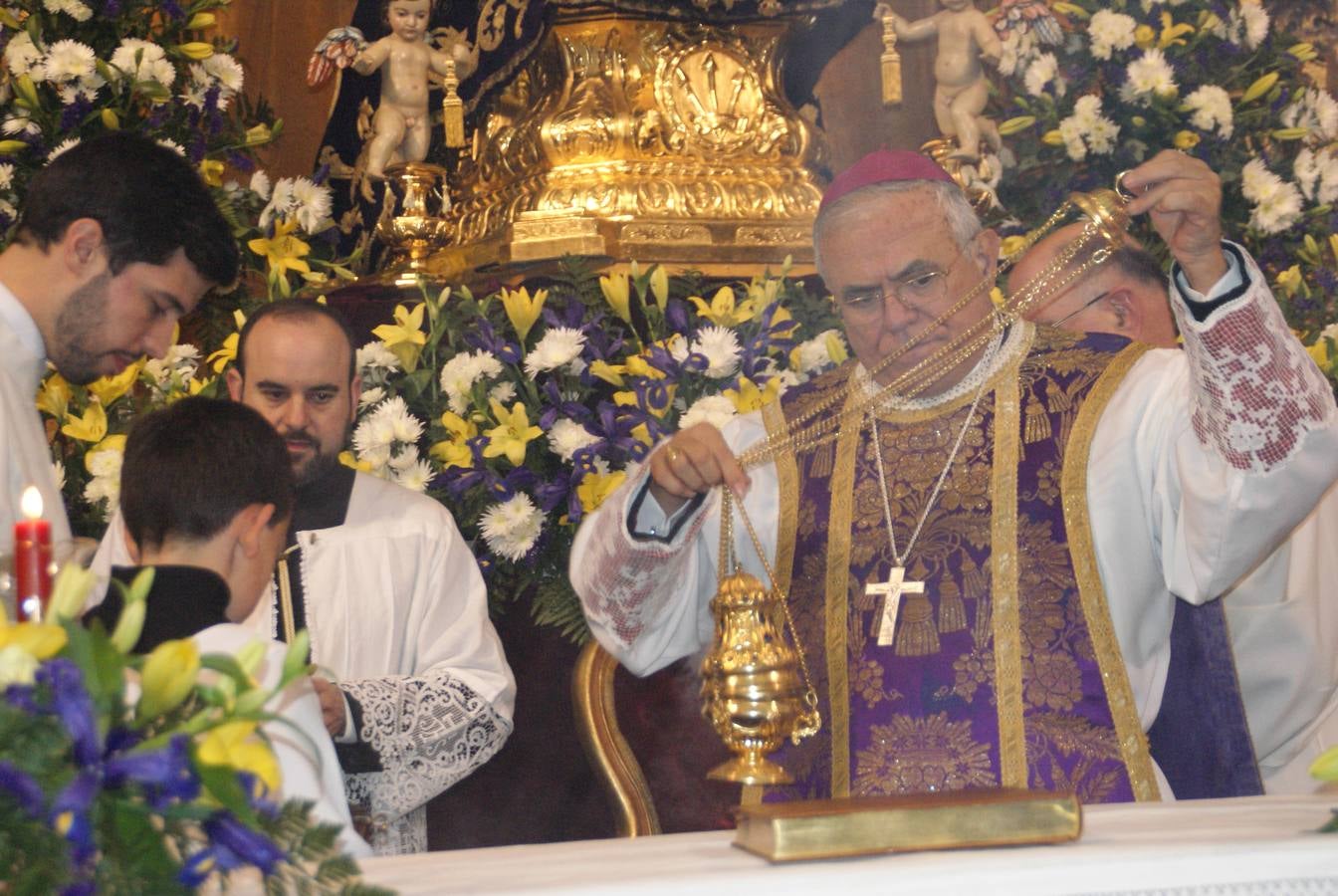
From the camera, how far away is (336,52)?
5227mm

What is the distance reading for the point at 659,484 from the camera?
3.05 meters

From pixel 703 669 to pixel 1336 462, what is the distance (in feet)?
3.50

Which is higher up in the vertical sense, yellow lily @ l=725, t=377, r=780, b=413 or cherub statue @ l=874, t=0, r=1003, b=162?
cherub statue @ l=874, t=0, r=1003, b=162

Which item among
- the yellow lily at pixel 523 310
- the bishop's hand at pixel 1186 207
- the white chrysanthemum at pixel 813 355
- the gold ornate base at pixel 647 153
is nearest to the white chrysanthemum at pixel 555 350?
the yellow lily at pixel 523 310

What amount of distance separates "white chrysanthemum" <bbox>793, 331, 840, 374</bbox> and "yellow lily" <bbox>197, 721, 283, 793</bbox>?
266 cm

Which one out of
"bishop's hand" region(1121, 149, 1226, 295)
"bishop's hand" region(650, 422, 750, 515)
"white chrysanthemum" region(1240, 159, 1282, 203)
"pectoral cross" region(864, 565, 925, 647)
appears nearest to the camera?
"bishop's hand" region(1121, 149, 1226, 295)

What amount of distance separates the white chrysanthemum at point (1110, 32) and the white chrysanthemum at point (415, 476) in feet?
7.32

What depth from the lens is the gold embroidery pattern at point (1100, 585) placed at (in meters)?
3.13

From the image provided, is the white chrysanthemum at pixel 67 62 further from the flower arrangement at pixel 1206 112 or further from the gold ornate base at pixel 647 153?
the flower arrangement at pixel 1206 112

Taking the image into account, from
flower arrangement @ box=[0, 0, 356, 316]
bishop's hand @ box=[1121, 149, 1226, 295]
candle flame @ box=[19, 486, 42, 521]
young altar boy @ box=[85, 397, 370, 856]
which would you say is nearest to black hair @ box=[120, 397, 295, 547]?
young altar boy @ box=[85, 397, 370, 856]

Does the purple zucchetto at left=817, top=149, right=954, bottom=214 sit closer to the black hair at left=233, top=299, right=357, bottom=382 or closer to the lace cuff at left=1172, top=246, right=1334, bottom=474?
the lace cuff at left=1172, top=246, right=1334, bottom=474

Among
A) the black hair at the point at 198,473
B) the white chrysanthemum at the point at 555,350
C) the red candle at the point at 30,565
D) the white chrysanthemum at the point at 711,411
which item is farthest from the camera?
the white chrysanthemum at the point at 555,350

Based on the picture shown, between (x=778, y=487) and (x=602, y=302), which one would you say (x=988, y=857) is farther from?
(x=602, y=302)

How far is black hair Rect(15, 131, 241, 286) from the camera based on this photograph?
3350mm
